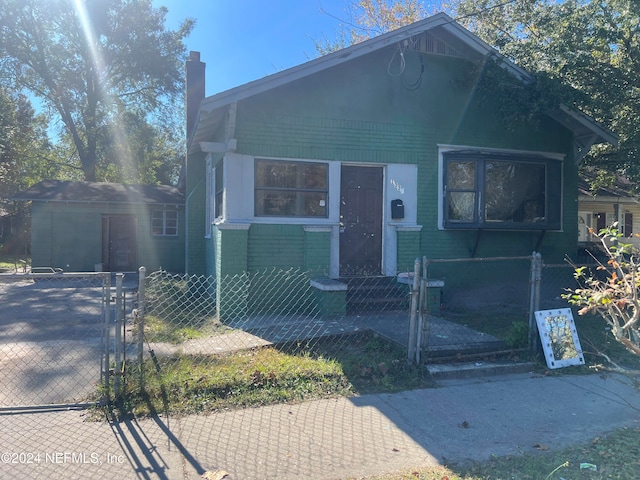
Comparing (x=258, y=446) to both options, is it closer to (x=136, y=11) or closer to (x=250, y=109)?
(x=250, y=109)

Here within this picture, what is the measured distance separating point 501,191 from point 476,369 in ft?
16.3

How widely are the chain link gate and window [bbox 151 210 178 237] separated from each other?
6945mm

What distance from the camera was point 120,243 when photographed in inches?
708

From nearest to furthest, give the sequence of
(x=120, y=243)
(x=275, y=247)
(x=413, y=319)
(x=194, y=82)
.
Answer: (x=413, y=319)
(x=275, y=247)
(x=194, y=82)
(x=120, y=243)

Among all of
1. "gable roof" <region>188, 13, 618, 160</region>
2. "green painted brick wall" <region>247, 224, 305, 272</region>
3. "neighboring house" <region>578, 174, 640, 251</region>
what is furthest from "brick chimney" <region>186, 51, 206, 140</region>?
"neighboring house" <region>578, 174, 640, 251</region>

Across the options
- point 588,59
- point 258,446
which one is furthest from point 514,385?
point 588,59

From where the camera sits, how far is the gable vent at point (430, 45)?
29.2ft

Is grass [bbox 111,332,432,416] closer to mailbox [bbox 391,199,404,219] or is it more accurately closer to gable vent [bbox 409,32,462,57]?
mailbox [bbox 391,199,404,219]

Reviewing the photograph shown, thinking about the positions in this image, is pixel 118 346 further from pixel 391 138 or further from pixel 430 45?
pixel 430 45

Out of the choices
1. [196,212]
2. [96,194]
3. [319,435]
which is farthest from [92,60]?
[319,435]

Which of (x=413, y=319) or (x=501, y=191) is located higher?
(x=501, y=191)

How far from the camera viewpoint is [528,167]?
9508 millimetres

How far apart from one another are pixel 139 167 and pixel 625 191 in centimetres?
2935

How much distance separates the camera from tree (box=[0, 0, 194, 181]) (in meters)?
25.4
